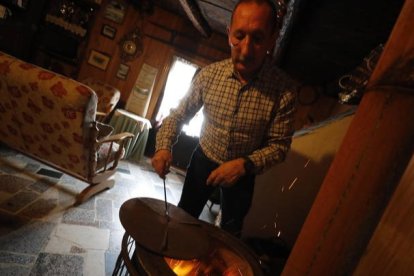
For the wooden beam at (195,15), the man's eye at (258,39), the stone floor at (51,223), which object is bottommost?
the stone floor at (51,223)

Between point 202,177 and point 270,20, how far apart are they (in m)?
0.89

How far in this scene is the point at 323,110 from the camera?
198 inches

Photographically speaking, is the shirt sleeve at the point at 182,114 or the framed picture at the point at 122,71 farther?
the framed picture at the point at 122,71

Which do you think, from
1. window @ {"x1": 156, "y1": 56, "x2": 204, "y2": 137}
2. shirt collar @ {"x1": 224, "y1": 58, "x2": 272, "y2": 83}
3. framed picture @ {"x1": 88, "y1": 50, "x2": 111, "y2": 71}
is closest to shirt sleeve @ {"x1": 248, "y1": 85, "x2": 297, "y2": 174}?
shirt collar @ {"x1": 224, "y1": 58, "x2": 272, "y2": 83}

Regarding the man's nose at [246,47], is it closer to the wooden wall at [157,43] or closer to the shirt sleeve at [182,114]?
the shirt sleeve at [182,114]

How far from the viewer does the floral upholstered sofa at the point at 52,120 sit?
2.01m

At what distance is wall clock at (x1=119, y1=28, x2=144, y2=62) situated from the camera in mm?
5195

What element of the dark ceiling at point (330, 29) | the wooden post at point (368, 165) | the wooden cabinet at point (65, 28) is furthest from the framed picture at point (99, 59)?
the wooden post at point (368, 165)

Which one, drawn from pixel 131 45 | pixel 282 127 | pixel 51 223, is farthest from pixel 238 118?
pixel 131 45

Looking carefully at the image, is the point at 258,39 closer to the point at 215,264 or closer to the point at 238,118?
the point at 238,118

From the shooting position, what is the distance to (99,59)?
5.30 meters

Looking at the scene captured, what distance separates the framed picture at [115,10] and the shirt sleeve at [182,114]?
4450 mm

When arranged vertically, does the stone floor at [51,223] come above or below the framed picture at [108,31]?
below

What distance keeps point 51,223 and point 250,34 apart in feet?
7.33
